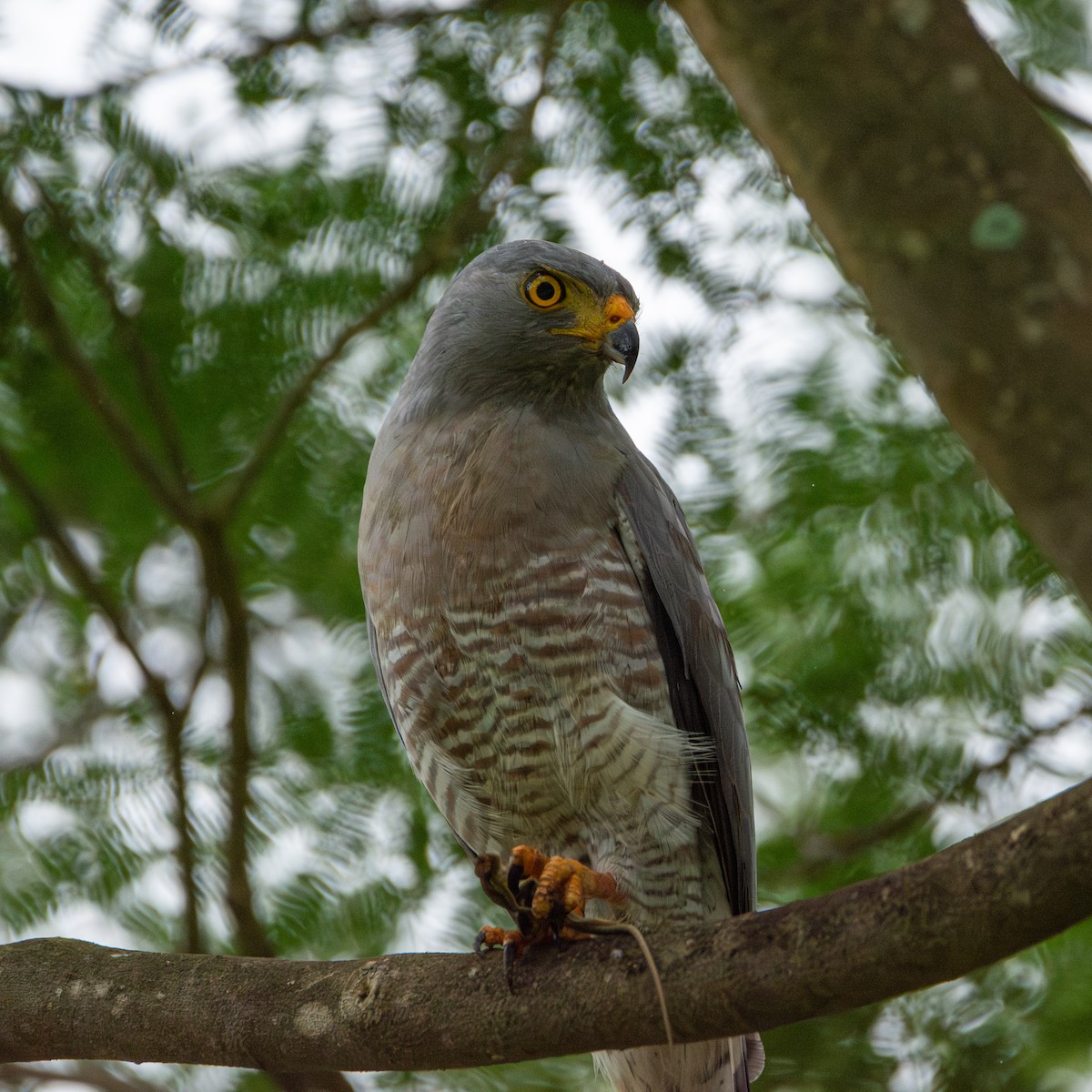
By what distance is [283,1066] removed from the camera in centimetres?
325

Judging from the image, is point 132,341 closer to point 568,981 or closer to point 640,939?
point 568,981

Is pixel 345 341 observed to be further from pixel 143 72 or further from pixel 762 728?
pixel 762 728

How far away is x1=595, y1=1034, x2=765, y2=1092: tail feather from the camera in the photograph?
4250 millimetres

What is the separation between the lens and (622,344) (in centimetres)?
440

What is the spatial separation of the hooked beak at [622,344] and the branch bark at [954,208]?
143 cm

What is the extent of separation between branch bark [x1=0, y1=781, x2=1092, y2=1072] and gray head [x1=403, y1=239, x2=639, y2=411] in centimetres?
204

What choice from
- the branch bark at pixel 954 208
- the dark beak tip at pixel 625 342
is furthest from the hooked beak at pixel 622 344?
the branch bark at pixel 954 208

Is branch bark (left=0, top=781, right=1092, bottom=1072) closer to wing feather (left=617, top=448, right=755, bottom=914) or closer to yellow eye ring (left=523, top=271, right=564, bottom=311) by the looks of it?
wing feather (left=617, top=448, right=755, bottom=914)

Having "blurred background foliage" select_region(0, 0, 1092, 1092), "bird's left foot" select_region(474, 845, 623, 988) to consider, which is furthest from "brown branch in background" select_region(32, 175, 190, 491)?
"bird's left foot" select_region(474, 845, 623, 988)

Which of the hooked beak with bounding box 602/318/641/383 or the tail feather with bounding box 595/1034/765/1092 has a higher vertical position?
the hooked beak with bounding box 602/318/641/383

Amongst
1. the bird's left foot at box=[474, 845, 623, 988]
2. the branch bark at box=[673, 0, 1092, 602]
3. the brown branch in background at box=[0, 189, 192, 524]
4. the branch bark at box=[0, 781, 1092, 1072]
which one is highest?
the brown branch in background at box=[0, 189, 192, 524]

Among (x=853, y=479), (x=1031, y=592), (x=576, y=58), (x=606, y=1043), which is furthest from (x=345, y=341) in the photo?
(x=606, y=1043)

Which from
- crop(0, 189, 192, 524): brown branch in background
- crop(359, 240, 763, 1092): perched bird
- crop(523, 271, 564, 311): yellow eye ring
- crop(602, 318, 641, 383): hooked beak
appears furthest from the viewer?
crop(0, 189, 192, 524): brown branch in background

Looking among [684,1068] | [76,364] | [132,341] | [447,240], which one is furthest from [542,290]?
[684,1068]
